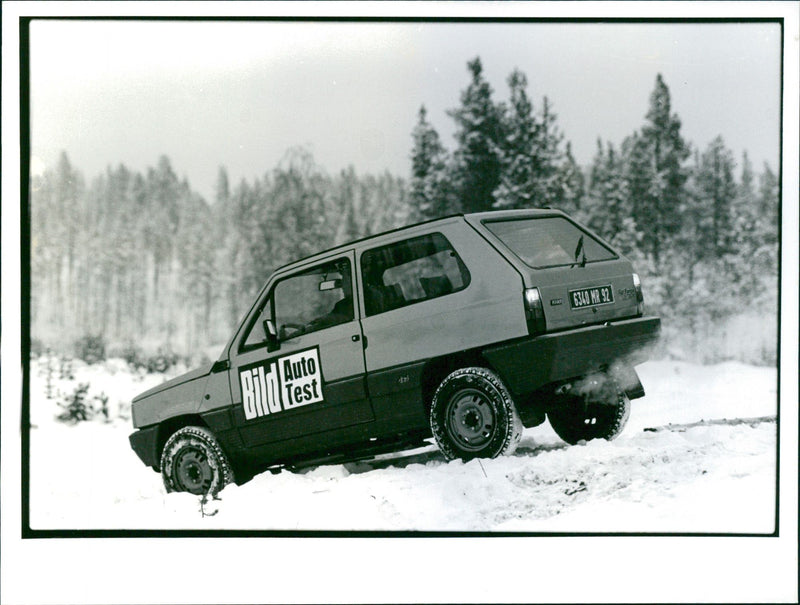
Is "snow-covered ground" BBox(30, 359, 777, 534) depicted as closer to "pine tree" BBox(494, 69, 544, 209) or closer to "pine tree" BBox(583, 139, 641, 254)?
"pine tree" BBox(583, 139, 641, 254)

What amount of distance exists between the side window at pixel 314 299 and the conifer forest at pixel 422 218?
0.21m

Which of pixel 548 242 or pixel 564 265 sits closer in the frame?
pixel 564 265

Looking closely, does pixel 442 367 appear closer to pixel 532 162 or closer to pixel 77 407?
pixel 532 162

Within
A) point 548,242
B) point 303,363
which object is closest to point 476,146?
point 548,242

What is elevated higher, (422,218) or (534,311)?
(422,218)

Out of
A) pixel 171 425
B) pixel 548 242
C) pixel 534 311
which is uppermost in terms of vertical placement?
pixel 548 242

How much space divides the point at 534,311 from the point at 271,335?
1937 mm

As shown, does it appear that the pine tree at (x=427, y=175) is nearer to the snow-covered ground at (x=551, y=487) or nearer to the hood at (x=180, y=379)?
the snow-covered ground at (x=551, y=487)

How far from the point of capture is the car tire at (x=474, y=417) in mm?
5883

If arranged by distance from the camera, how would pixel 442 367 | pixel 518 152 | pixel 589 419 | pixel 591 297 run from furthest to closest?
pixel 518 152, pixel 589 419, pixel 442 367, pixel 591 297

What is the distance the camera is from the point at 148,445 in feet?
21.8

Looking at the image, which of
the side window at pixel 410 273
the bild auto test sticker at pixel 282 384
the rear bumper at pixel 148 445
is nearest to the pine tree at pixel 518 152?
the side window at pixel 410 273

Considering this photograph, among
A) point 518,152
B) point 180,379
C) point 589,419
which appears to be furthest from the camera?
point 180,379

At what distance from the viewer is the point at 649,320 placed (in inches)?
247
